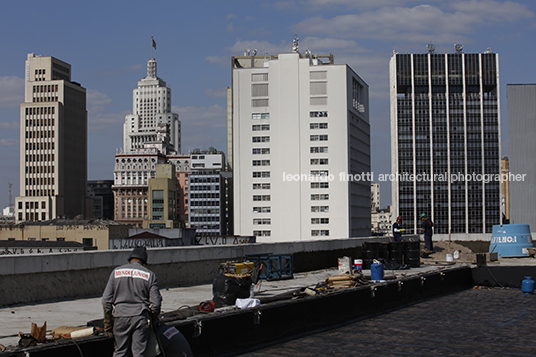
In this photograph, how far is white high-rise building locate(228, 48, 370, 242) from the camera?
126 metres

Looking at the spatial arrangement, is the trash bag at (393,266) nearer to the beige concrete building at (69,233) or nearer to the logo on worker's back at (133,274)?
the logo on worker's back at (133,274)

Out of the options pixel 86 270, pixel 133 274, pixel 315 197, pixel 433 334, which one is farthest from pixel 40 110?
pixel 133 274

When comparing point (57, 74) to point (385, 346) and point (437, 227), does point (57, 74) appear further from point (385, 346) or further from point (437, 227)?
point (385, 346)

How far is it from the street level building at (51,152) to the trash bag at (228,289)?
171768mm

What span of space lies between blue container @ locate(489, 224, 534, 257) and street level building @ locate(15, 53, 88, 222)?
161322 millimetres

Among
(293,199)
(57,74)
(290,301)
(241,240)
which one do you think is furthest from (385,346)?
(57,74)

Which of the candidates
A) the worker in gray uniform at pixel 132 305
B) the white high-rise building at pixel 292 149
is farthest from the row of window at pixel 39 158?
the worker in gray uniform at pixel 132 305

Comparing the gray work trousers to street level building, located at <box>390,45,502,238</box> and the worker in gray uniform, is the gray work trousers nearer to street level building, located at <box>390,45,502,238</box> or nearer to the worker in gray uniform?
the worker in gray uniform

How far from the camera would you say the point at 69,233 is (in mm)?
112375

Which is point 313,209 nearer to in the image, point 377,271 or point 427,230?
point 427,230

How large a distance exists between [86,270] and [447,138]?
577ft

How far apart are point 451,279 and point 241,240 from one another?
76.3m

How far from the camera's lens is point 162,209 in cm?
19312

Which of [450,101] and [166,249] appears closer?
[166,249]
